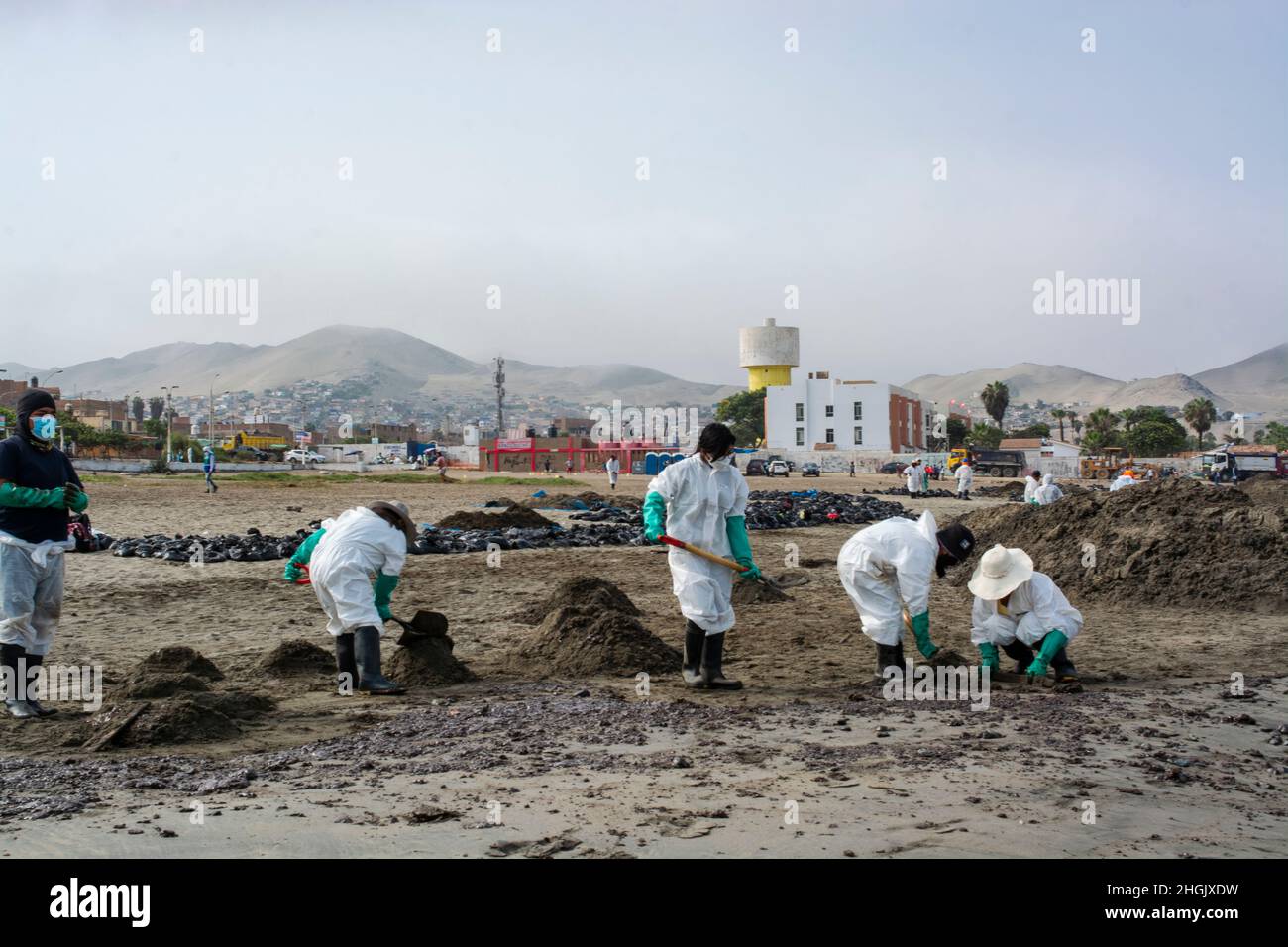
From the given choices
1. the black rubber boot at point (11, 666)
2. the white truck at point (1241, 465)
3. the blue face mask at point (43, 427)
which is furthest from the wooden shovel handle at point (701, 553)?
the white truck at point (1241, 465)

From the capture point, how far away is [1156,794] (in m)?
5.07

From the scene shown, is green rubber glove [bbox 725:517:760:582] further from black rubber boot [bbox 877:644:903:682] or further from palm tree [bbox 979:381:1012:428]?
palm tree [bbox 979:381:1012:428]

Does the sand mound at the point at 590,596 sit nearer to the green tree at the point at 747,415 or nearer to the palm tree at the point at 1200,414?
the green tree at the point at 747,415

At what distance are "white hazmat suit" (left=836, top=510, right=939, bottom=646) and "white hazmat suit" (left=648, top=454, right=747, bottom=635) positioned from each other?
88 cm

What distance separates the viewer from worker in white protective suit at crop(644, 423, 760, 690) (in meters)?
7.71

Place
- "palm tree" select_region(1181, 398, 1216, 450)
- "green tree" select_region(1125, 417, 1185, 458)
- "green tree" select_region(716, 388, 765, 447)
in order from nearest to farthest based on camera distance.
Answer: "green tree" select_region(1125, 417, 1185, 458) < "green tree" select_region(716, 388, 765, 447) < "palm tree" select_region(1181, 398, 1216, 450)

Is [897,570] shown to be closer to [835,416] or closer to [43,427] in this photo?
[43,427]

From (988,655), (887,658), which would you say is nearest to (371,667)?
(887,658)

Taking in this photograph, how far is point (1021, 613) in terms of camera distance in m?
7.62

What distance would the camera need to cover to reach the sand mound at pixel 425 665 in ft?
25.7

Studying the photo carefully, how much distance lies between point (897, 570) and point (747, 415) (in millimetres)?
102113

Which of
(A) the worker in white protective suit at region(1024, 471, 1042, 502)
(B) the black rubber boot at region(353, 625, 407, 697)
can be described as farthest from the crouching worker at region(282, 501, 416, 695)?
(A) the worker in white protective suit at region(1024, 471, 1042, 502)

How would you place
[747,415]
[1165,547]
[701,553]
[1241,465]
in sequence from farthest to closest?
[747,415] < [1241,465] < [1165,547] < [701,553]

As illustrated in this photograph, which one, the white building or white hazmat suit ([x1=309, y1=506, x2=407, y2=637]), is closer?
white hazmat suit ([x1=309, y1=506, x2=407, y2=637])
